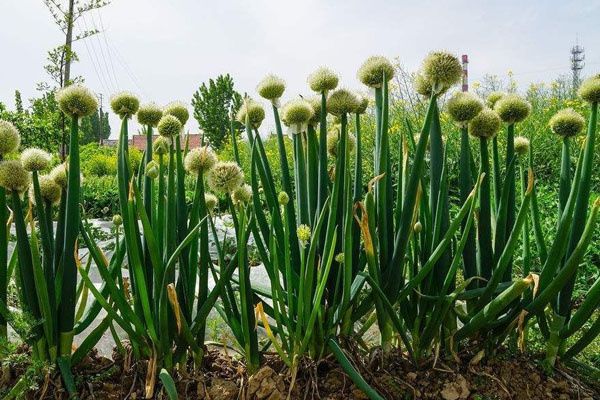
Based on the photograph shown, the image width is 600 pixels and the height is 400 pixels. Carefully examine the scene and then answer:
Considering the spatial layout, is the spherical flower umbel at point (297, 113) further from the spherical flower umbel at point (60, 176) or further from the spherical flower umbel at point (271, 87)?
the spherical flower umbel at point (60, 176)

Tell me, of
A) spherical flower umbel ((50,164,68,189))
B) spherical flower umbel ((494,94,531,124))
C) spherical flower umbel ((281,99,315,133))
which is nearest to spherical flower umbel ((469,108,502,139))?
spherical flower umbel ((494,94,531,124))

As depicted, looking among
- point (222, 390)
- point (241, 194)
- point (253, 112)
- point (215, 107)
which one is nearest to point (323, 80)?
point (253, 112)

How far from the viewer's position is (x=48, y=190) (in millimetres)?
1470

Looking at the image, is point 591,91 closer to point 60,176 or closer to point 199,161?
point 199,161

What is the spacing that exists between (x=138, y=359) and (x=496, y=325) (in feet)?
3.24

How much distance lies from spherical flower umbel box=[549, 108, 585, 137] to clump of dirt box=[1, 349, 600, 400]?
658 mm

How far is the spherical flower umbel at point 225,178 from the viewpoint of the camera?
1339 mm

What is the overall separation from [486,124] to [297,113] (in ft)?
1.63

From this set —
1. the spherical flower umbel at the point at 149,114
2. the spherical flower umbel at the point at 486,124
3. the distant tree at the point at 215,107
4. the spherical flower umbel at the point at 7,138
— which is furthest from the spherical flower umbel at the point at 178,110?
the distant tree at the point at 215,107

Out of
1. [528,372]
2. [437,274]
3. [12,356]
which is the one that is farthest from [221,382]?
[528,372]

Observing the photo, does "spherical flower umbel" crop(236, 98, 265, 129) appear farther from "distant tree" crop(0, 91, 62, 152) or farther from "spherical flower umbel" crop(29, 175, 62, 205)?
"distant tree" crop(0, 91, 62, 152)

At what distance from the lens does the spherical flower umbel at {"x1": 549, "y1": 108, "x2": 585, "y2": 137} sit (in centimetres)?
155

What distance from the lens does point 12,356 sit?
55.8 inches

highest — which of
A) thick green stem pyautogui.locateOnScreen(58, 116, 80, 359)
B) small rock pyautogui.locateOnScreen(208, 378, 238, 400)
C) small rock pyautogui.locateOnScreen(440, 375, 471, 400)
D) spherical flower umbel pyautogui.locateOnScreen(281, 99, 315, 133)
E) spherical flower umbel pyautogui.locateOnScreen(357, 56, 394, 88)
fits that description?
spherical flower umbel pyautogui.locateOnScreen(357, 56, 394, 88)
